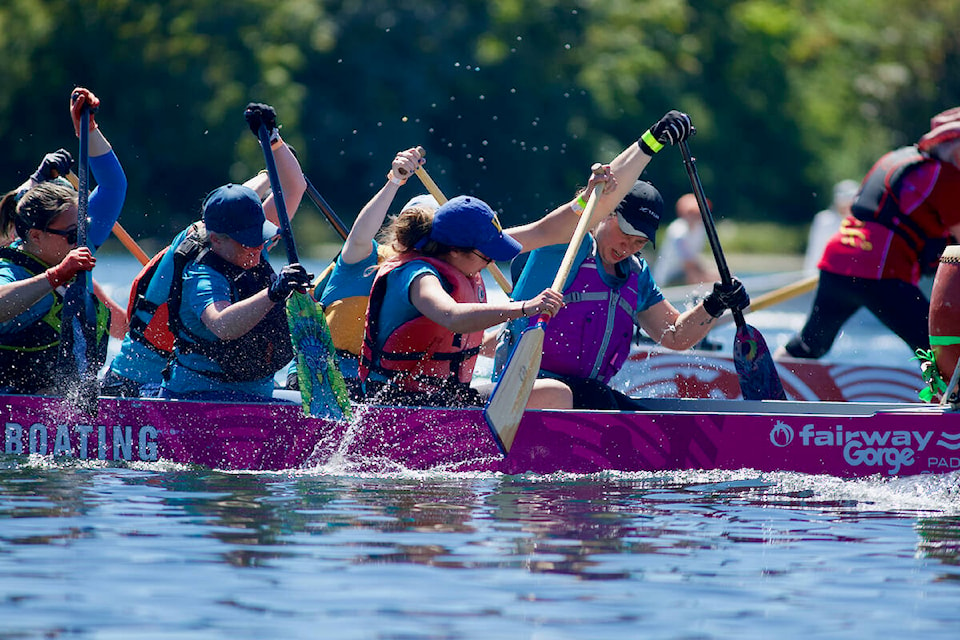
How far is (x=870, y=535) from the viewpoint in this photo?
598 cm

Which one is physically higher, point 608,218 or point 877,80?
point 877,80

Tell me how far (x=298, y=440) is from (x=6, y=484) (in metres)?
1.22

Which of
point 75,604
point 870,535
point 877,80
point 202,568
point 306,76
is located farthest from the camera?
point 877,80

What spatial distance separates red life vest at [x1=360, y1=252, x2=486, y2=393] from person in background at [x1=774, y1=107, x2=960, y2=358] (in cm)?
280

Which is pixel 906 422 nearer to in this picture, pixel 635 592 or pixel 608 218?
pixel 608 218

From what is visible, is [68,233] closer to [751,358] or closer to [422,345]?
[422,345]

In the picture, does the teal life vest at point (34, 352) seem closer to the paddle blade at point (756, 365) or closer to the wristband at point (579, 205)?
the wristband at point (579, 205)

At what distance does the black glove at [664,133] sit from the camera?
7.41 m

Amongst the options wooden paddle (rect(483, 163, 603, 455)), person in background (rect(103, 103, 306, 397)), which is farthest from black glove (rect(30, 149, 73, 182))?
wooden paddle (rect(483, 163, 603, 455))

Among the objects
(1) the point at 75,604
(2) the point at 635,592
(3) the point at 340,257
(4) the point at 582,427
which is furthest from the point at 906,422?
(1) the point at 75,604

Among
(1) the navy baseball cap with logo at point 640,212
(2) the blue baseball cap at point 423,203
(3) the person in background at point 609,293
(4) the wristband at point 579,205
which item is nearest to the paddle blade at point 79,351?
(2) the blue baseball cap at point 423,203

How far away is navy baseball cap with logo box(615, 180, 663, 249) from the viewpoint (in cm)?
701

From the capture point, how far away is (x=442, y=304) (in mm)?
6484

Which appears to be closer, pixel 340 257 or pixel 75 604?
pixel 75 604
